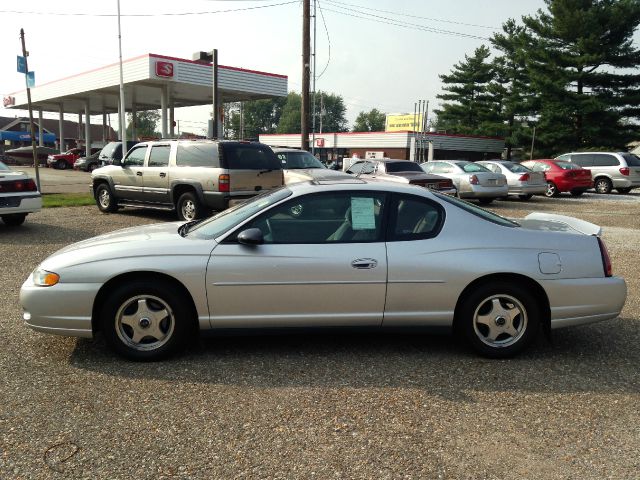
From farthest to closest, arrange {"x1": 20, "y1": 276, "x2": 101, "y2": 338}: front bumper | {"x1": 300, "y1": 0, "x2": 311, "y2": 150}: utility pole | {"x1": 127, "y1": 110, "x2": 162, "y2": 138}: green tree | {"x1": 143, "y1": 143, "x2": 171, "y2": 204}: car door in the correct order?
{"x1": 127, "y1": 110, "x2": 162, "y2": 138}: green tree < {"x1": 300, "y1": 0, "x2": 311, "y2": 150}: utility pole < {"x1": 143, "y1": 143, "x2": 171, "y2": 204}: car door < {"x1": 20, "y1": 276, "x2": 101, "y2": 338}: front bumper

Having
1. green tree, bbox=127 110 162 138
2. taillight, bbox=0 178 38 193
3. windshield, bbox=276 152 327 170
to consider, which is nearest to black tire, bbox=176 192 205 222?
taillight, bbox=0 178 38 193

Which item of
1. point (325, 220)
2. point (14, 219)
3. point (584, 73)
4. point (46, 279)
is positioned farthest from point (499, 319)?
point (584, 73)

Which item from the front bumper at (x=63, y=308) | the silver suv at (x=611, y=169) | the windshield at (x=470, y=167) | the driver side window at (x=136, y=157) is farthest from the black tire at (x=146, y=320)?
the silver suv at (x=611, y=169)

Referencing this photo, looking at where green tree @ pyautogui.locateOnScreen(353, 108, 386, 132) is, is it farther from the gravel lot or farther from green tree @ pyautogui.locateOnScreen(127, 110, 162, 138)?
the gravel lot

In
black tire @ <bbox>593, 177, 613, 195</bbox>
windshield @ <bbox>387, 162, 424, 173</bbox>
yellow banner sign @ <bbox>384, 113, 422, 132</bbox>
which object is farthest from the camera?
yellow banner sign @ <bbox>384, 113, 422, 132</bbox>

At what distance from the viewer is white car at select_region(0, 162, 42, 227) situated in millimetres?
9719

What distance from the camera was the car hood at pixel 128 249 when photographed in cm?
403

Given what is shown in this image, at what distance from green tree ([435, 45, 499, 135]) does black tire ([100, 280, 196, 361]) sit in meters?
52.6

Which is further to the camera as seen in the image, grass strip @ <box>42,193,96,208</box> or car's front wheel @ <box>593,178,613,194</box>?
car's front wheel @ <box>593,178,613,194</box>

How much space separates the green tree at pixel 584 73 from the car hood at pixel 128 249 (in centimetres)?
3969

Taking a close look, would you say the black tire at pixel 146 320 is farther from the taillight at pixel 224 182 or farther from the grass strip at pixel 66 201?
the grass strip at pixel 66 201

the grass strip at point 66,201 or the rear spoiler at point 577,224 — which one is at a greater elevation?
the rear spoiler at point 577,224

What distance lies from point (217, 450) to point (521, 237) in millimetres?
2705

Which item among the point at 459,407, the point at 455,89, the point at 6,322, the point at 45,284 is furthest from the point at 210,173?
the point at 455,89
